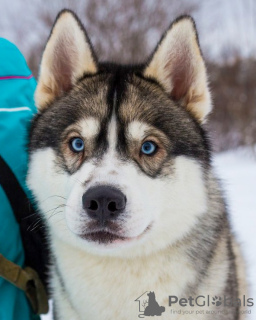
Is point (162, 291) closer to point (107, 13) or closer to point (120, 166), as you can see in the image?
point (120, 166)

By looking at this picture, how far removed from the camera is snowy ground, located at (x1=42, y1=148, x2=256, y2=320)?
2.86 m

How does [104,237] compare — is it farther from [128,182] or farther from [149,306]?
[149,306]

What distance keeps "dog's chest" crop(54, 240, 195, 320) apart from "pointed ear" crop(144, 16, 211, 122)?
0.80 meters

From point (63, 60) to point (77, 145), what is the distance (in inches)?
23.0

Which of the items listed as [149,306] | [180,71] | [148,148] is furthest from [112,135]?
[149,306]

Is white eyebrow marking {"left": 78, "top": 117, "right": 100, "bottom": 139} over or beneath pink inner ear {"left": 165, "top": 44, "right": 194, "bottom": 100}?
beneath

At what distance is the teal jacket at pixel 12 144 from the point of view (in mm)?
2141

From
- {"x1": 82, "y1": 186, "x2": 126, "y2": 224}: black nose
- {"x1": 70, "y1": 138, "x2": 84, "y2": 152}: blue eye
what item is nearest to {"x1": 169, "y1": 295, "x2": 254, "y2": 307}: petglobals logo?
{"x1": 82, "y1": 186, "x2": 126, "y2": 224}: black nose

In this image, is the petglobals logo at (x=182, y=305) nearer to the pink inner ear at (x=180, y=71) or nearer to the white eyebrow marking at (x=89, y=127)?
the white eyebrow marking at (x=89, y=127)

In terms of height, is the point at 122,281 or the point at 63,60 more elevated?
the point at 63,60

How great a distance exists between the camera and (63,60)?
2.29 m

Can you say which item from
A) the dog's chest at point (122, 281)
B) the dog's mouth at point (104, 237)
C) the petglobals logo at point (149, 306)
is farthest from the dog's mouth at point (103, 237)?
the petglobals logo at point (149, 306)

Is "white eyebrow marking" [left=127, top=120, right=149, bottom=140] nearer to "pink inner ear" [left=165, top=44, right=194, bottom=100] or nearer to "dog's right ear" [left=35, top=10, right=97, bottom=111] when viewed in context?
"pink inner ear" [left=165, top=44, right=194, bottom=100]

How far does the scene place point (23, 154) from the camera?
2312 millimetres
